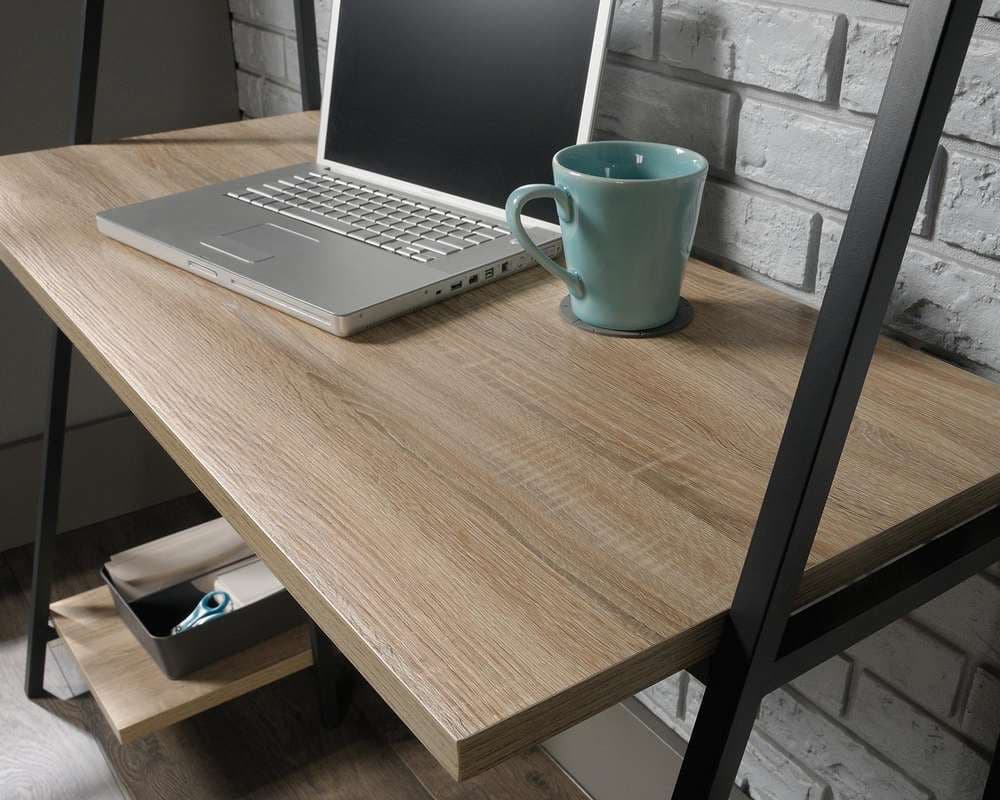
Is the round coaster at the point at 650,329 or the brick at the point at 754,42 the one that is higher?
the brick at the point at 754,42

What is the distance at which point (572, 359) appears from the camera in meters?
0.66

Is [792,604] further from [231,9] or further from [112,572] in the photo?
[231,9]

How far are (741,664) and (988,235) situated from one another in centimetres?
36

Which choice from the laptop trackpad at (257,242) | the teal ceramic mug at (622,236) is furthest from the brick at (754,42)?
the laptop trackpad at (257,242)

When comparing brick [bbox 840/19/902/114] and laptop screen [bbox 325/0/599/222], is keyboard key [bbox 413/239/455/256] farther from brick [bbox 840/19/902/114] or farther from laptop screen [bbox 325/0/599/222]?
brick [bbox 840/19/902/114]

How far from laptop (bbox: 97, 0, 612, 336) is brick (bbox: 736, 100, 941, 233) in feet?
0.42

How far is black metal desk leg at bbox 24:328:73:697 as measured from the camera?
3.87 feet

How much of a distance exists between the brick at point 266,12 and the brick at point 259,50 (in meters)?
0.01

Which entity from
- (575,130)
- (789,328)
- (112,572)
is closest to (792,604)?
(789,328)

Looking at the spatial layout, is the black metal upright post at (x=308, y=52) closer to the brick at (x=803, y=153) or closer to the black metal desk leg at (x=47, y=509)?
the black metal desk leg at (x=47, y=509)

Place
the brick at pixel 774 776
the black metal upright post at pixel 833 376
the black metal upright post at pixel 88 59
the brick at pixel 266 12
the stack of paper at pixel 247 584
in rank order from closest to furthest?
the black metal upright post at pixel 833 376 → the brick at pixel 774 776 → the black metal upright post at pixel 88 59 → the stack of paper at pixel 247 584 → the brick at pixel 266 12

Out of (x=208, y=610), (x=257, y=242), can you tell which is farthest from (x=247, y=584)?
(x=257, y=242)

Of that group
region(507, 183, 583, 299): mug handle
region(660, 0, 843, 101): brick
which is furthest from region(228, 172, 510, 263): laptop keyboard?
region(660, 0, 843, 101): brick

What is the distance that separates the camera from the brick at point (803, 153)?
71 cm
